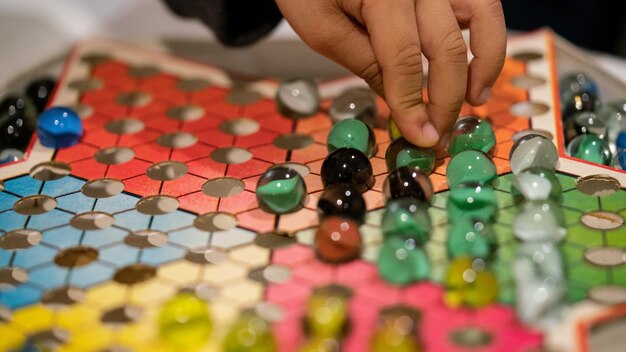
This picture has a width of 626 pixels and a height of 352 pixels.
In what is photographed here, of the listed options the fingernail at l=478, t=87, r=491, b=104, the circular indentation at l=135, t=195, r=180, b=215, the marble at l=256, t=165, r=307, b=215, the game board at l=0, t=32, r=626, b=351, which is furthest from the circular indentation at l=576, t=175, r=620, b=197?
the circular indentation at l=135, t=195, r=180, b=215

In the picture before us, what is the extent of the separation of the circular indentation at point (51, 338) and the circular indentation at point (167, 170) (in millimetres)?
202

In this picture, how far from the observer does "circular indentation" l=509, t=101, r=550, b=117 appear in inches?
30.4

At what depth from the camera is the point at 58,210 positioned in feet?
2.14

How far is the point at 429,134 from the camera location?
2.15 ft

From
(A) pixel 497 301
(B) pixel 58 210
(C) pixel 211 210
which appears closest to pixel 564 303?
(A) pixel 497 301

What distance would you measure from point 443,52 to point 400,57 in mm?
40

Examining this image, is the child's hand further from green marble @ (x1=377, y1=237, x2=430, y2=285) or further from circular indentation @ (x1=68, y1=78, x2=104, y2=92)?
circular indentation @ (x1=68, y1=78, x2=104, y2=92)

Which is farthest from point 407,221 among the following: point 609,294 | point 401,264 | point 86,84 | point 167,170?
point 86,84

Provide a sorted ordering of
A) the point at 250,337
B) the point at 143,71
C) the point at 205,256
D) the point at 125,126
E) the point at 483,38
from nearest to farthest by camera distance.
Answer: the point at 250,337
the point at 205,256
the point at 483,38
the point at 125,126
the point at 143,71

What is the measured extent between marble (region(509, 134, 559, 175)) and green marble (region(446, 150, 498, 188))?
29 mm

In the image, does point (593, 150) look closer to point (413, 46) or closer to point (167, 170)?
point (413, 46)

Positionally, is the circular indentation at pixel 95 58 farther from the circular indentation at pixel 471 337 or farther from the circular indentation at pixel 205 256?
the circular indentation at pixel 471 337

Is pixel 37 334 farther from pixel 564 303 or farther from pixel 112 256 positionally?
pixel 564 303

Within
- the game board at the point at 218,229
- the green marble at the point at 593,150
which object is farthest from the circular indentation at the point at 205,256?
the green marble at the point at 593,150
